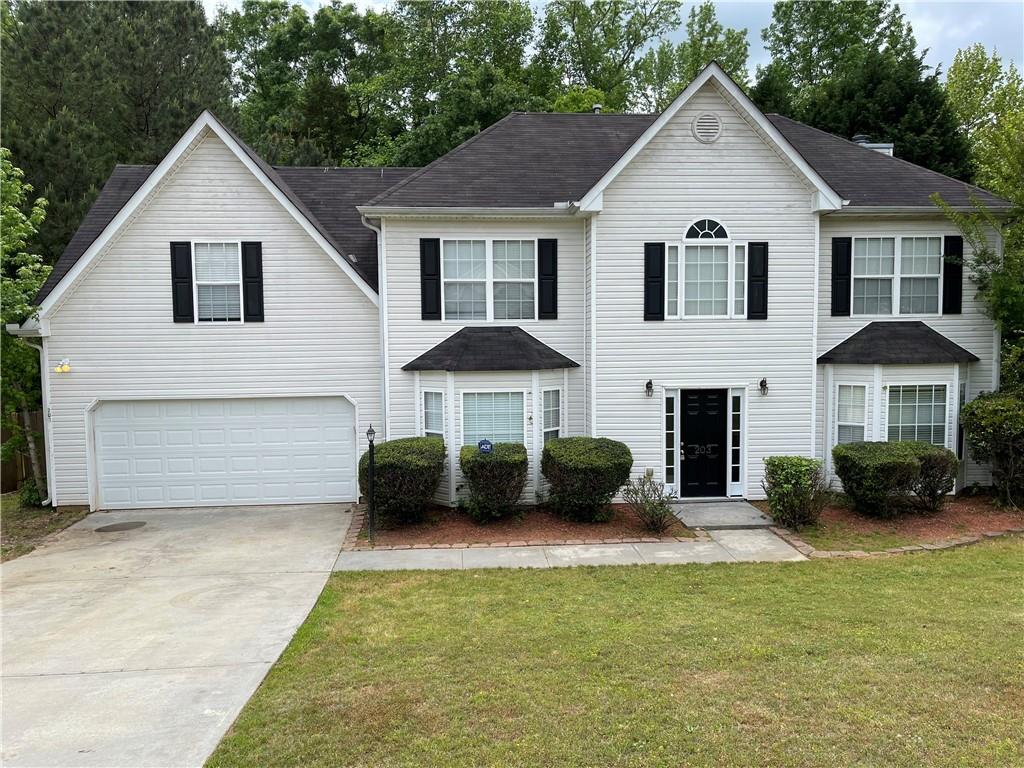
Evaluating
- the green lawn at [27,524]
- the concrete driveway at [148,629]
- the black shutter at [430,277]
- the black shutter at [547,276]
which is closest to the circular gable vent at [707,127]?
the black shutter at [547,276]

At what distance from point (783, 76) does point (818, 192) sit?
2116 cm

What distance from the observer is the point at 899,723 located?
5074 mm

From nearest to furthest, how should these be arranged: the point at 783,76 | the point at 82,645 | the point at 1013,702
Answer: the point at 1013,702 → the point at 82,645 → the point at 783,76

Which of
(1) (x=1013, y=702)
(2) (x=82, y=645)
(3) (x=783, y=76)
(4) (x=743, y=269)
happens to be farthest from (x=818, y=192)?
(3) (x=783, y=76)

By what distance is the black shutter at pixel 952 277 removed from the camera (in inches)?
517

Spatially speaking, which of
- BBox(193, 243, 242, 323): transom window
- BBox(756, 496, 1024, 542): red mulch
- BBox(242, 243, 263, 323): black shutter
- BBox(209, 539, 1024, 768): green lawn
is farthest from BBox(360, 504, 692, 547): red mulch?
BBox(193, 243, 242, 323): transom window

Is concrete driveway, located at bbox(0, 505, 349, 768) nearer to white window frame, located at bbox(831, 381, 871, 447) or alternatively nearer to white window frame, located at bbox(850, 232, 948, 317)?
white window frame, located at bbox(831, 381, 871, 447)

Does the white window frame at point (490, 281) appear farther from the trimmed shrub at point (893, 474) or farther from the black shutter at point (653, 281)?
the trimmed shrub at point (893, 474)

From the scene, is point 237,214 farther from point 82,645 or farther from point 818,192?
point 818,192

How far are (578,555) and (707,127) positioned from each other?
7.93 meters

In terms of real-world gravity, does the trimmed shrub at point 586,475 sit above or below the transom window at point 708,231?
below

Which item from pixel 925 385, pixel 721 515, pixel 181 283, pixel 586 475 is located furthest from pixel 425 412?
pixel 925 385

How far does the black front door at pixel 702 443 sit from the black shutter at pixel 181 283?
377 inches

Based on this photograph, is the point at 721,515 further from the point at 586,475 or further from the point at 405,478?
the point at 405,478
